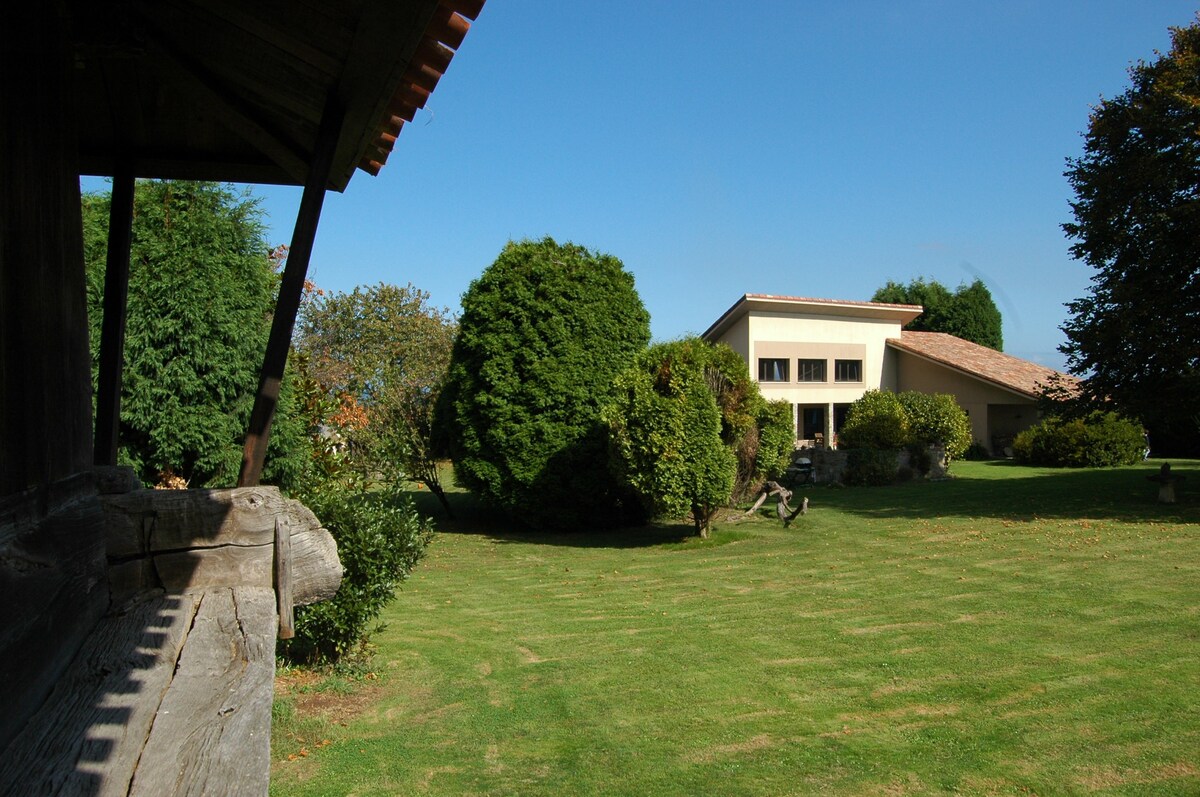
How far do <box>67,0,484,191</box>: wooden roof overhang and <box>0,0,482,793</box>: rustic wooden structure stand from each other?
0.4 inches

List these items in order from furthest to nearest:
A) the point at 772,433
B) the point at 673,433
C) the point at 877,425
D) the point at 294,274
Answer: the point at 877,425, the point at 772,433, the point at 673,433, the point at 294,274

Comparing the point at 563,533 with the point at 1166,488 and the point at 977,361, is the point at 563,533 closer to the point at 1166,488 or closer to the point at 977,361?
the point at 1166,488

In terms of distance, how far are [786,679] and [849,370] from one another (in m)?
33.2

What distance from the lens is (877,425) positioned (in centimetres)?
3003

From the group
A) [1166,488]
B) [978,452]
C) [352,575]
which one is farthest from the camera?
[978,452]

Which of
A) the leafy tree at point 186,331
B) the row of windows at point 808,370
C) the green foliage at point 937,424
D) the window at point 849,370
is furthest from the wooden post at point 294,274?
the window at point 849,370

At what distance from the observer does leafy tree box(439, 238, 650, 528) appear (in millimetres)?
19312

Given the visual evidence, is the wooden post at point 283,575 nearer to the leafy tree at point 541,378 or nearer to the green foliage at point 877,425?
the leafy tree at point 541,378

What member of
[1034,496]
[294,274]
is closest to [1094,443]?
[1034,496]

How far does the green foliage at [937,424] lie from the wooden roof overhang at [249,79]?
28.6 meters

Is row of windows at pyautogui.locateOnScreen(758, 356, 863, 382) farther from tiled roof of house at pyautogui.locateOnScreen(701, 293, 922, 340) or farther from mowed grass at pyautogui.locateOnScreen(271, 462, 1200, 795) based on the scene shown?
mowed grass at pyautogui.locateOnScreen(271, 462, 1200, 795)

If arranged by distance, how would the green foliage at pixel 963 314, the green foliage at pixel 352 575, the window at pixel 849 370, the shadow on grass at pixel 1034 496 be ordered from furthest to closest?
the green foliage at pixel 963 314 < the window at pixel 849 370 < the shadow on grass at pixel 1034 496 < the green foliage at pixel 352 575

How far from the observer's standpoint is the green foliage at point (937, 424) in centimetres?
3045

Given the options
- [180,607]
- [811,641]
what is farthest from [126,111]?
[811,641]
